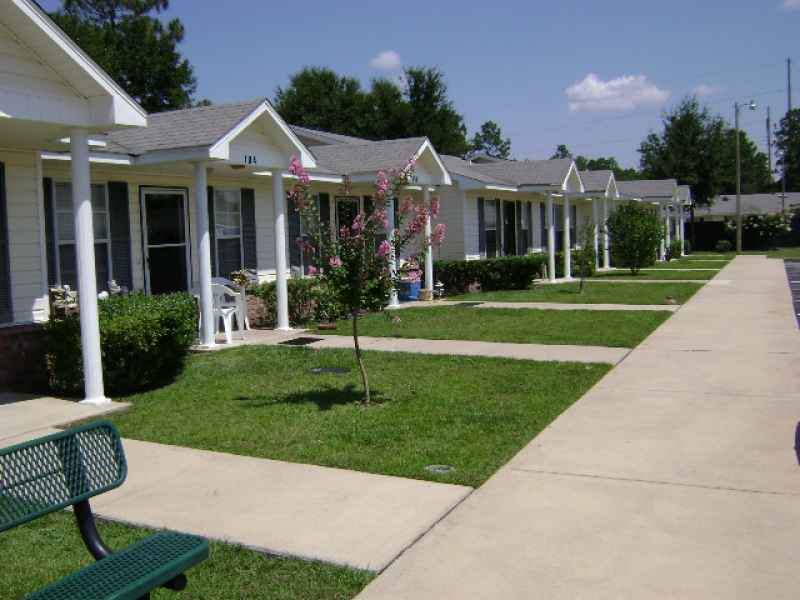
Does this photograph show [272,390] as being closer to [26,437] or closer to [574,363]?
[26,437]

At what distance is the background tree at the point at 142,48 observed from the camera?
44281 millimetres

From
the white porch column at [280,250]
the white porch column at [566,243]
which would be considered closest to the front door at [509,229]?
the white porch column at [566,243]

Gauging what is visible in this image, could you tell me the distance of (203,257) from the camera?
1162 centimetres

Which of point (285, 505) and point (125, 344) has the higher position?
point (125, 344)

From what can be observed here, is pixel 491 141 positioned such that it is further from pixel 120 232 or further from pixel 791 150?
pixel 120 232

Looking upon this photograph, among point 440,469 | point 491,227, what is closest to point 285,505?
point 440,469

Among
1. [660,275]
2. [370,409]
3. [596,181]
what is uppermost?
[596,181]

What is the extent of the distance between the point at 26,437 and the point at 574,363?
6396 mm

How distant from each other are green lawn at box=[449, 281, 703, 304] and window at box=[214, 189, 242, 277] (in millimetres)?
6823

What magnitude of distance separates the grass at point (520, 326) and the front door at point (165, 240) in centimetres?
286

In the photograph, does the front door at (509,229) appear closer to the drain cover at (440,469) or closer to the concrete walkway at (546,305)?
the concrete walkway at (546,305)

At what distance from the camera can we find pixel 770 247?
5281 cm

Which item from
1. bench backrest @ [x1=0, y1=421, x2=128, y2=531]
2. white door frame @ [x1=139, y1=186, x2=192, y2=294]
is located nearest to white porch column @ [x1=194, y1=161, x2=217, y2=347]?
white door frame @ [x1=139, y1=186, x2=192, y2=294]

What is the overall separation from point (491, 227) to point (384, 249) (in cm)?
1682
